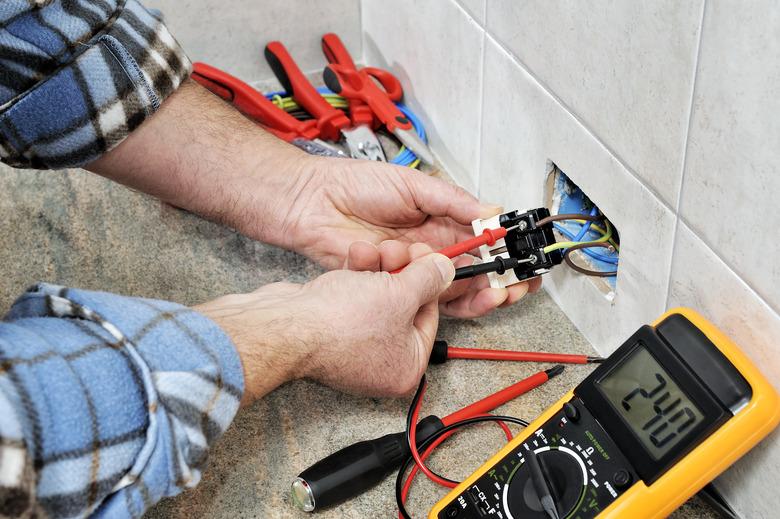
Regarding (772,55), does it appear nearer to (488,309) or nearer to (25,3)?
(488,309)

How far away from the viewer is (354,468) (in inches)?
26.4

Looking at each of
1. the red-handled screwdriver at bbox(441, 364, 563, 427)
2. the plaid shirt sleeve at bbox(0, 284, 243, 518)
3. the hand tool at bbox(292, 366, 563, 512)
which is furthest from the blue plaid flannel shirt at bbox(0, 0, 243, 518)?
the red-handled screwdriver at bbox(441, 364, 563, 427)

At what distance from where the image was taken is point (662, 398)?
1.96ft

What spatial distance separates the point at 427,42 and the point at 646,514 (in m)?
0.59

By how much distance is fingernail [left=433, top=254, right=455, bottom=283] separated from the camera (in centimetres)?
72

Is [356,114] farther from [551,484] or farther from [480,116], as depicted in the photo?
[551,484]

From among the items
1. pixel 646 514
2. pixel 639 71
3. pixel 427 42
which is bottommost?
pixel 646 514

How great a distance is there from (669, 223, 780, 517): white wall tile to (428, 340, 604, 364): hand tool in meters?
0.14

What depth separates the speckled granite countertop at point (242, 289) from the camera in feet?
2.28

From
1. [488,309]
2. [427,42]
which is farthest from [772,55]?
[427,42]

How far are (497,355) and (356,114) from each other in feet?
1.33

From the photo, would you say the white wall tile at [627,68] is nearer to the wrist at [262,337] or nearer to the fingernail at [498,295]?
the fingernail at [498,295]

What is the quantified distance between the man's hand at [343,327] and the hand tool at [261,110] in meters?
0.34

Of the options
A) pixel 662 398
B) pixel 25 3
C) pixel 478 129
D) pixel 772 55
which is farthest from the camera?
pixel 478 129
